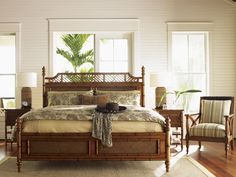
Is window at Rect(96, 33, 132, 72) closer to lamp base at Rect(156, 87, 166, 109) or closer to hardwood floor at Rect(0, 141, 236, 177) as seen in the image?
lamp base at Rect(156, 87, 166, 109)

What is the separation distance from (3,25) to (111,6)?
2.41 meters

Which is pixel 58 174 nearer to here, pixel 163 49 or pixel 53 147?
pixel 53 147

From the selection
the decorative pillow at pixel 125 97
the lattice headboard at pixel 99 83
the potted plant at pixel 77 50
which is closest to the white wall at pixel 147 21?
the lattice headboard at pixel 99 83

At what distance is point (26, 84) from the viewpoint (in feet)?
25.8

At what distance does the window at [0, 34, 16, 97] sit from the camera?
8977 millimetres

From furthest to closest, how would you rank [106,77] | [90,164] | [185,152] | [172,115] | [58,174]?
[106,77], [172,115], [185,152], [90,164], [58,174]

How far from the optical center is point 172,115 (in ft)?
24.8

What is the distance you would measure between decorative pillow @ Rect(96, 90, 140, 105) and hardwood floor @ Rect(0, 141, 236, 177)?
47.3 inches

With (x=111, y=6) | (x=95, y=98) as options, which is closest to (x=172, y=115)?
(x=95, y=98)

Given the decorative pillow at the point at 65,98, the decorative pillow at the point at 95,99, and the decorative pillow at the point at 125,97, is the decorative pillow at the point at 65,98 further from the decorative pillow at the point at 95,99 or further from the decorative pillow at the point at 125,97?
the decorative pillow at the point at 125,97

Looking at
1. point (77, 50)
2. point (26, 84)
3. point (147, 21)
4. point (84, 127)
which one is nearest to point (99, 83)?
point (26, 84)


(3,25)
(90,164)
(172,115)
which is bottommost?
(90,164)

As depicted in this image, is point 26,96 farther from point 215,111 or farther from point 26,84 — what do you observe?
point 215,111

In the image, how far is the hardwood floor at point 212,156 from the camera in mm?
5402
